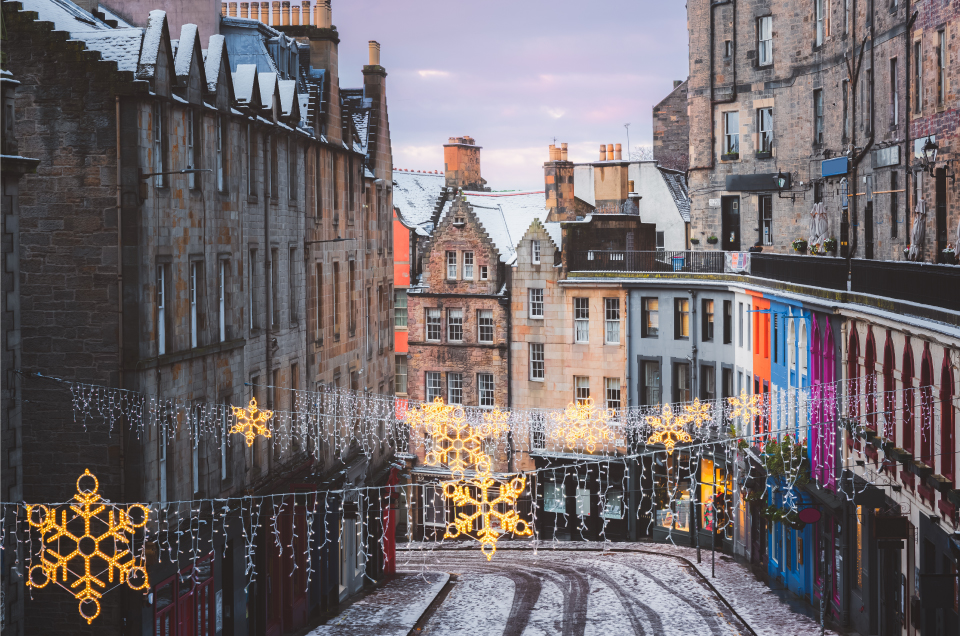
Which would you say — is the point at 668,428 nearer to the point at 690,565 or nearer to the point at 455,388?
the point at 690,565

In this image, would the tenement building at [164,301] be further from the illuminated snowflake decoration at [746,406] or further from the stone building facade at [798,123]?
the stone building facade at [798,123]

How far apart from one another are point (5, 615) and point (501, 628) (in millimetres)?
16782

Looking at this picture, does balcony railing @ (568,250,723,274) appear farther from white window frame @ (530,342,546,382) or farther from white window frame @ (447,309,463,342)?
white window frame @ (447,309,463,342)

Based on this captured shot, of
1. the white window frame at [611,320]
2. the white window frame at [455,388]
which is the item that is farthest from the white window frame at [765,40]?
the white window frame at [455,388]

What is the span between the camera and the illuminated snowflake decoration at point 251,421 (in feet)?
95.7

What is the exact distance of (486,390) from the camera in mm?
56812

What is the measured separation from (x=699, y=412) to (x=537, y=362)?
11.1 metres

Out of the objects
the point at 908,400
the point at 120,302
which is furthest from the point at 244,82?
the point at 908,400

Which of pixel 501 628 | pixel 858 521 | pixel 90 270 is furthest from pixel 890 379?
pixel 90 270

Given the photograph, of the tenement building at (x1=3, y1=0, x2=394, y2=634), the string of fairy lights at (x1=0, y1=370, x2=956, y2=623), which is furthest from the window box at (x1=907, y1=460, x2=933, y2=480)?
the tenement building at (x1=3, y1=0, x2=394, y2=634)

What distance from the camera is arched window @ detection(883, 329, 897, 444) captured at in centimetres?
2769

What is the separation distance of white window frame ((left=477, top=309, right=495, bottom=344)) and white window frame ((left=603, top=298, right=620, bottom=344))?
5.63 meters

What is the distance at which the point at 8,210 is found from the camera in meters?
19.4

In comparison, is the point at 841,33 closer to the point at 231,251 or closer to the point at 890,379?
the point at 890,379
